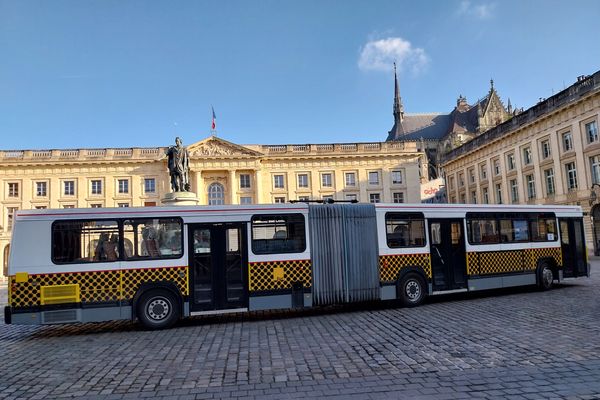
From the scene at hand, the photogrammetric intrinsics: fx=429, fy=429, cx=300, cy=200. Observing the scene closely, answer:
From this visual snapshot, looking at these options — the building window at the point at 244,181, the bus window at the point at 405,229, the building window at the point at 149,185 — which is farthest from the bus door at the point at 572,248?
the building window at the point at 149,185

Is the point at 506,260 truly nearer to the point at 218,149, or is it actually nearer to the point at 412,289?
the point at 412,289

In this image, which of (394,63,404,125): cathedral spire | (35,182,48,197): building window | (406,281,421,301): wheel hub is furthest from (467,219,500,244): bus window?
(394,63,404,125): cathedral spire

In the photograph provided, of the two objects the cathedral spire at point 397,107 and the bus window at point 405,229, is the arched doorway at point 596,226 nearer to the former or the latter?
the bus window at point 405,229

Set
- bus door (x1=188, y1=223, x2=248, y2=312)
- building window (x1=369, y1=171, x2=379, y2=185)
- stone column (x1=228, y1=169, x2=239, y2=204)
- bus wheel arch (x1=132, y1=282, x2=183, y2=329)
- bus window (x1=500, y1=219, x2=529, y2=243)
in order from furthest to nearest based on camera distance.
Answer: building window (x1=369, y1=171, x2=379, y2=185), stone column (x1=228, y1=169, x2=239, y2=204), bus window (x1=500, y1=219, x2=529, y2=243), bus door (x1=188, y1=223, x2=248, y2=312), bus wheel arch (x1=132, y1=282, x2=183, y2=329)

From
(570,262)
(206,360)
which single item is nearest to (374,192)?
(570,262)

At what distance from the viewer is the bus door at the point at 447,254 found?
11453 mm

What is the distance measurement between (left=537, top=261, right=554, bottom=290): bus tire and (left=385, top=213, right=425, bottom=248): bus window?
4.45 meters

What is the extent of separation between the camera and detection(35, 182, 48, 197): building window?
165ft

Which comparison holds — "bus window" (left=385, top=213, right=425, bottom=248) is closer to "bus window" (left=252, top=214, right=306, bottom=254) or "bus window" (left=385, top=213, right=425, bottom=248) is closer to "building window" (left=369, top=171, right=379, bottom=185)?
"bus window" (left=252, top=214, right=306, bottom=254)

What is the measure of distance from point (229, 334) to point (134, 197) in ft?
154

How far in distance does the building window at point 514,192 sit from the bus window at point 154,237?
39.6 m

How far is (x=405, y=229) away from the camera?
Answer: 11.2 m

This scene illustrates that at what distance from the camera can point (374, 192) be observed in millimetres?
54500

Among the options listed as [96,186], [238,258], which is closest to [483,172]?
[238,258]
